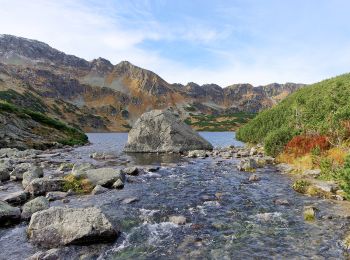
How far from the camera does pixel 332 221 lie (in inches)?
698

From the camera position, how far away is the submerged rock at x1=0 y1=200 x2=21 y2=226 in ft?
59.6

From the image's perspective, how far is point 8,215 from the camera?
18.4 meters

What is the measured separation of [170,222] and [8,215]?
29.2 feet

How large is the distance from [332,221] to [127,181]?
59.9 feet

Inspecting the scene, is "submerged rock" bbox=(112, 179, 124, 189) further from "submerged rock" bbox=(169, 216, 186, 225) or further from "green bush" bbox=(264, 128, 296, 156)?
"green bush" bbox=(264, 128, 296, 156)

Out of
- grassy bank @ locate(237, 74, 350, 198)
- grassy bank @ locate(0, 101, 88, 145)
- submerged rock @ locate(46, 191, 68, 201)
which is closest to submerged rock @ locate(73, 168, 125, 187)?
submerged rock @ locate(46, 191, 68, 201)

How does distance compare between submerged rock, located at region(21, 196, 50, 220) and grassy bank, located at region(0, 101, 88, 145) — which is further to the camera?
grassy bank, located at region(0, 101, 88, 145)

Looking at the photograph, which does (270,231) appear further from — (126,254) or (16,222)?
(16,222)

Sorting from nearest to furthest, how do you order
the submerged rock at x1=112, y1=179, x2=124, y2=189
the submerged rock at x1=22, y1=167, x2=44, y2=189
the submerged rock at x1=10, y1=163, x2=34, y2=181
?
the submerged rock at x1=112, y1=179, x2=124, y2=189, the submerged rock at x1=22, y1=167, x2=44, y2=189, the submerged rock at x1=10, y1=163, x2=34, y2=181

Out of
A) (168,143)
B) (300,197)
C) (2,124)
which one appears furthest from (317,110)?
(2,124)

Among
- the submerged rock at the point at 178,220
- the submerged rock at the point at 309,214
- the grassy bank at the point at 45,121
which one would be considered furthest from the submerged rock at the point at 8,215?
the grassy bank at the point at 45,121

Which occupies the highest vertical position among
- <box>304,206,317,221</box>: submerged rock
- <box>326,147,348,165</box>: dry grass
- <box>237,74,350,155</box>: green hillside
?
<box>237,74,350,155</box>: green hillside

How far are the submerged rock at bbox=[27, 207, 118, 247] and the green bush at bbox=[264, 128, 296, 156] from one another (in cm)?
3293

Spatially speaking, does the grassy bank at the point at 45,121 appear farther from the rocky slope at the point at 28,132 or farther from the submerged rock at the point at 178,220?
the submerged rock at the point at 178,220
